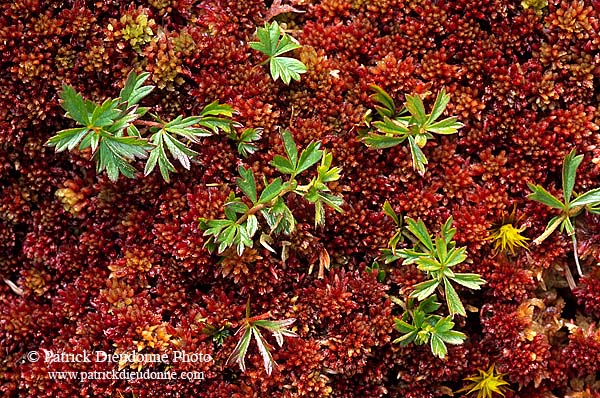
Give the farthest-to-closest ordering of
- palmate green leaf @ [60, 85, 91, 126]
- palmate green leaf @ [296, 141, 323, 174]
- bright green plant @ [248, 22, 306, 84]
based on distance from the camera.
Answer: bright green plant @ [248, 22, 306, 84] < palmate green leaf @ [296, 141, 323, 174] < palmate green leaf @ [60, 85, 91, 126]

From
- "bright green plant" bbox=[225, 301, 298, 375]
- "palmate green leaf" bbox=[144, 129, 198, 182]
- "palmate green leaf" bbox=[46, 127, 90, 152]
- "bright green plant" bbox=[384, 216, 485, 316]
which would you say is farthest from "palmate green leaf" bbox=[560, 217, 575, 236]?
"palmate green leaf" bbox=[46, 127, 90, 152]

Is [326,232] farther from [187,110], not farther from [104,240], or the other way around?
[104,240]

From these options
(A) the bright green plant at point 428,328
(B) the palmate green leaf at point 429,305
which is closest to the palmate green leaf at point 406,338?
(A) the bright green plant at point 428,328

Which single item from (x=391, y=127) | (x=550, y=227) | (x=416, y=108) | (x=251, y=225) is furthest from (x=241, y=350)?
(x=550, y=227)

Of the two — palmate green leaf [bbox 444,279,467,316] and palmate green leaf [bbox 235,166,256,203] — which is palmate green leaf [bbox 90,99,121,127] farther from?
palmate green leaf [bbox 444,279,467,316]

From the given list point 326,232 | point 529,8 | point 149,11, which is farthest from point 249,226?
point 529,8

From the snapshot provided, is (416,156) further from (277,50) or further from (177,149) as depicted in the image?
(177,149)
